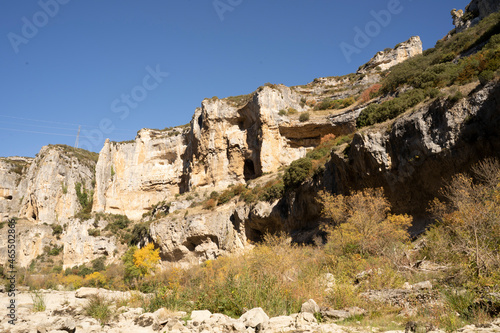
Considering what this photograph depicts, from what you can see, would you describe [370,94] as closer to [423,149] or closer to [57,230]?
[423,149]

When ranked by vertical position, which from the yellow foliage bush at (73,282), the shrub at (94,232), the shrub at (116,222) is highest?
the shrub at (116,222)

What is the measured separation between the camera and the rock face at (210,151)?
125 ft

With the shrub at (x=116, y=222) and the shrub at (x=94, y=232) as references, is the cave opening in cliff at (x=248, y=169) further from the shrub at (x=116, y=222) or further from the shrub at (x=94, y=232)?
the shrub at (x=94, y=232)

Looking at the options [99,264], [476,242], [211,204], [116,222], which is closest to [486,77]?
[476,242]

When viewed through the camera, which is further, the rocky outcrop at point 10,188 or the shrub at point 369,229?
the rocky outcrop at point 10,188

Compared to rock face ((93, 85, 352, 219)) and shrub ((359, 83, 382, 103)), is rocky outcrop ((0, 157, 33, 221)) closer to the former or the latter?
rock face ((93, 85, 352, 219))

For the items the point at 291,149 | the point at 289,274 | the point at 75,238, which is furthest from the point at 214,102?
the point at 289,274

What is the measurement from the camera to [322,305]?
22.5ft

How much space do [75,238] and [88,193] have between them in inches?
591

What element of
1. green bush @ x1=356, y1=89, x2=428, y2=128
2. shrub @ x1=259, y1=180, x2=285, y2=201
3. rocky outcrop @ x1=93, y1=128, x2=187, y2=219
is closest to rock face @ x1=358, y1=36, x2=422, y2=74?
rocky outcrop @ x1=93, y1=128, x2=187, y2=219

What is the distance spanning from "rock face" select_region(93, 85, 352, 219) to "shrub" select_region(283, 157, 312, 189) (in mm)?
11517

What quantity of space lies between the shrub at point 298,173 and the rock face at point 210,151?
11.5 m

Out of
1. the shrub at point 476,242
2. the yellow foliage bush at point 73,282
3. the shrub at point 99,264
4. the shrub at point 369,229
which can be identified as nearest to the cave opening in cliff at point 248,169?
the shrub at point 99,264

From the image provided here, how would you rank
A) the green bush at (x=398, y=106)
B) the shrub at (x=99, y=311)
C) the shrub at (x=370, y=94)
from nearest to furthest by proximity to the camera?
the shrub at (x=99, y=311) → the green bush at (x=398, y=106) → the shrub at (x=370, y=94)
